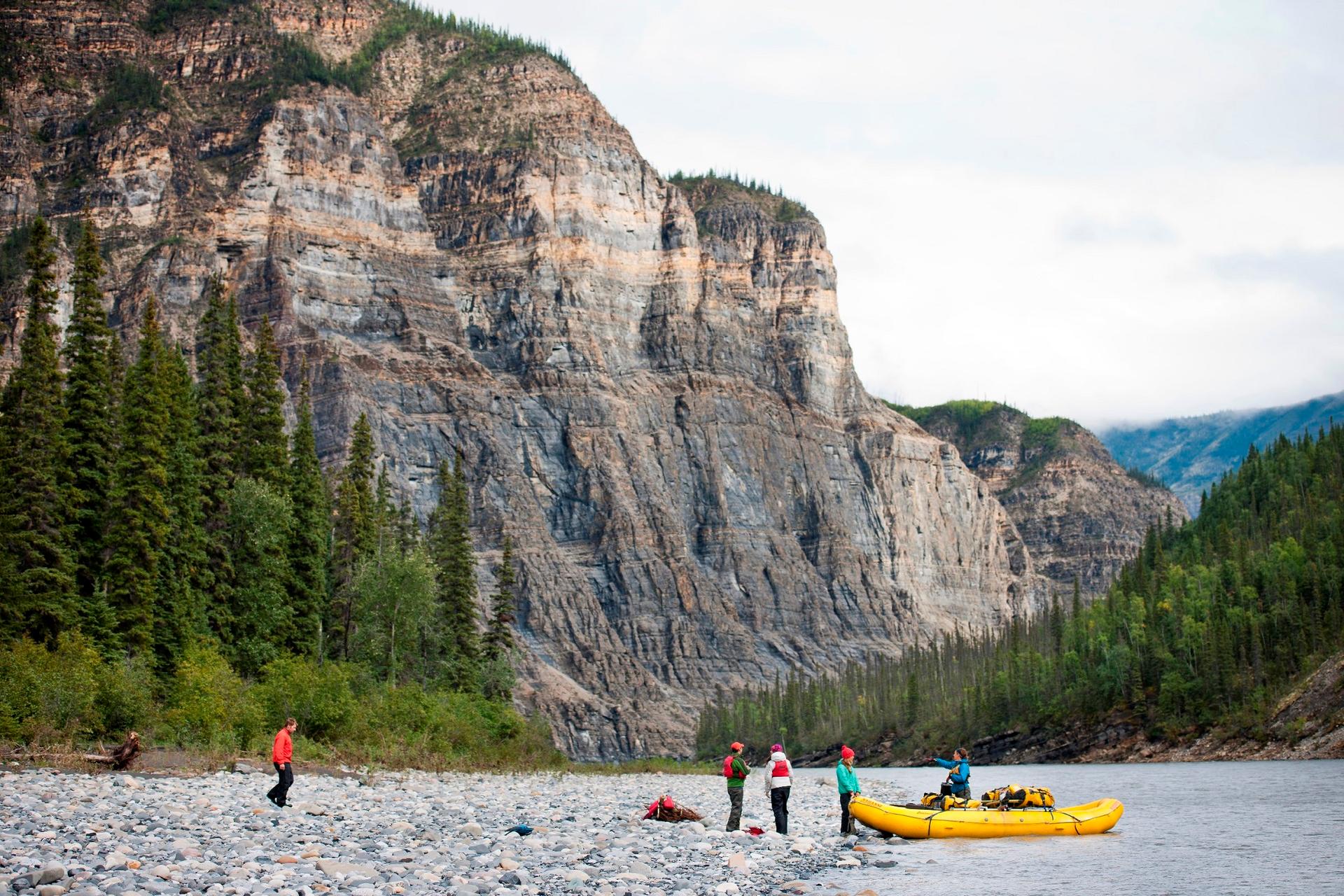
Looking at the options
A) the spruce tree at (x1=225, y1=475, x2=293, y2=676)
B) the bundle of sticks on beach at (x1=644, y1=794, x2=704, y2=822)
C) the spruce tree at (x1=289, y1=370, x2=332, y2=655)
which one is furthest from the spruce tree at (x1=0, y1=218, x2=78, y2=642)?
the bundle of sticks on beach at (x1=644, y1=794, x2=704, y2=822)

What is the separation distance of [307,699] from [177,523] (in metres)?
12.8

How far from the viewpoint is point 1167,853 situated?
4541cm

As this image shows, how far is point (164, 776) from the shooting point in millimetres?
47031

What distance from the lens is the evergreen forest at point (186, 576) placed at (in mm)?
57553

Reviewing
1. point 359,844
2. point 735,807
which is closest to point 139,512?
Answer: point 735,807

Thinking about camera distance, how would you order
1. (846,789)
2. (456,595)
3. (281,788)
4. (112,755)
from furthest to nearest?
(456,595) → (112,755) → (846,789) → (281,788)

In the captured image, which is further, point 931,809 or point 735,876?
point 931,809

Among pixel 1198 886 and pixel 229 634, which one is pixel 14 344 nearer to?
pixel 229 634

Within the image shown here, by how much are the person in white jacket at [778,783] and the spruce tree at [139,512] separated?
111 ft

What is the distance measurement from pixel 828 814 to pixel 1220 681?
236 feet

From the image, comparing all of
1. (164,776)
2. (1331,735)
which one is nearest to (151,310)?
A: (164,776)

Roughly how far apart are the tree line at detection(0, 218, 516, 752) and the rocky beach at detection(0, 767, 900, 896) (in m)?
15.8

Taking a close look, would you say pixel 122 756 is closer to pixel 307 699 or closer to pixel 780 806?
pixel 307 699

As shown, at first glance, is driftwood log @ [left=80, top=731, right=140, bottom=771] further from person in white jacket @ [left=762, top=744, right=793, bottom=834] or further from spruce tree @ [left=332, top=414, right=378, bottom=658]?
spruce tree @ [left=332, top=414, right=378, bottom=658]
